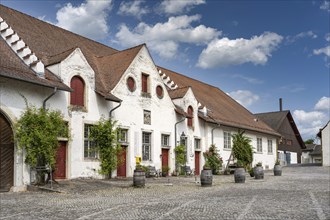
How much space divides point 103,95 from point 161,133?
6100mm

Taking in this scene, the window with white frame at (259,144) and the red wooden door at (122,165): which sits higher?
the window with white frame at (259,144)

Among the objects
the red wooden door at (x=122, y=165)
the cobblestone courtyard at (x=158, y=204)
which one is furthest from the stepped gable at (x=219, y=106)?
the cobblestone courtyard at (x=158, y=204)

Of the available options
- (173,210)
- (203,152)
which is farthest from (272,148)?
(173,210)

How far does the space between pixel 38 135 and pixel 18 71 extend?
9.20 feet

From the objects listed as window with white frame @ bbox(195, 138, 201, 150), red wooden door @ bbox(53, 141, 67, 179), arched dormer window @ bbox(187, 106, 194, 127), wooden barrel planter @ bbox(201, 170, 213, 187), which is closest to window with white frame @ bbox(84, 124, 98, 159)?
red wooden door @ bbox(53, 141, 67, 179)

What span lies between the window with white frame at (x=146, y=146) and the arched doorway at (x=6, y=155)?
9094 millimetres

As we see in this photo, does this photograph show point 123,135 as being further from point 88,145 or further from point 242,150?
point 242,150

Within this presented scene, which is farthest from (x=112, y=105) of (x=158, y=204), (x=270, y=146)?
(x=270, y=146)

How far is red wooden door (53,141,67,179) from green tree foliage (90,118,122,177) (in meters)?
1.83

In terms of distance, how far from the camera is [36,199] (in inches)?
521

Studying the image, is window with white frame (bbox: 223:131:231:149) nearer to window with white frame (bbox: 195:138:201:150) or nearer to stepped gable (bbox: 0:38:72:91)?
window with white frame (bbox: 195:138:201:150)

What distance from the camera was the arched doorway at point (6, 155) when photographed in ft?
52.7

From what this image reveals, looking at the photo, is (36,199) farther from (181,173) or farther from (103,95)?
(181,173)

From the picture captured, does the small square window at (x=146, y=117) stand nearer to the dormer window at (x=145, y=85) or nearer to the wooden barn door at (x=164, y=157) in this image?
the dormer window at (x=145, y=85)
